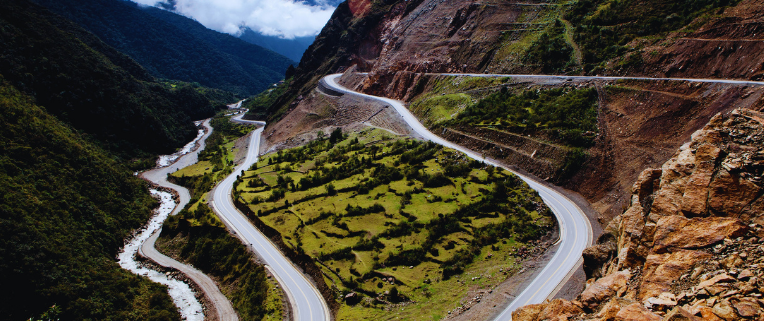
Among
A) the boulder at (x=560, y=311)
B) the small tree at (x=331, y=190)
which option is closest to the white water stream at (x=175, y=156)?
the small tree at (x=331, y=190)

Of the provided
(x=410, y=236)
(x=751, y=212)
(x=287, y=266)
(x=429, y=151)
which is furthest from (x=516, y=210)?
(x=751, y=212)

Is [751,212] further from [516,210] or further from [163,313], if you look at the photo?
[163,313]

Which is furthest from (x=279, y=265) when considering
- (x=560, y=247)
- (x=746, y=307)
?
(x=746, y=307)

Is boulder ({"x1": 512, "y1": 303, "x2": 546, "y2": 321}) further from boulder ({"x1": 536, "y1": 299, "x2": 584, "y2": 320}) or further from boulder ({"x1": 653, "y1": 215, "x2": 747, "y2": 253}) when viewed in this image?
boulder ({"x1": 653, "y1": 215, "x2": 747, "y2": 253})

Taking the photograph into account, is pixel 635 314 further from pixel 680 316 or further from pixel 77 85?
pixel 77 85

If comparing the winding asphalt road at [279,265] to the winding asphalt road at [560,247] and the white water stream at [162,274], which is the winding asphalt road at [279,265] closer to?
the white water stream at [162,274]

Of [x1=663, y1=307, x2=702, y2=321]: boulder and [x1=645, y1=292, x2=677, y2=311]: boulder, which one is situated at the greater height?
[x1=663, y1=307, x2=702, y2=321]: boulder

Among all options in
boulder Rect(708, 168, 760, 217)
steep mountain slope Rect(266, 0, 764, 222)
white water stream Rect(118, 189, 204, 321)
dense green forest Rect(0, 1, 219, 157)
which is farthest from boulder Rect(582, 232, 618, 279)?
dense green forest Rect(0, 1, 219, 157)

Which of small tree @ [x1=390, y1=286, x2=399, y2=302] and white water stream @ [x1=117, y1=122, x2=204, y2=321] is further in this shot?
white water stream @ [x1=117, y1=122, x2=204, y2=321]
